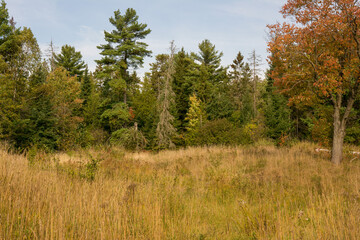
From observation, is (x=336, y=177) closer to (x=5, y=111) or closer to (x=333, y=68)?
(x=333, y=68)

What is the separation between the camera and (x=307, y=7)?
9656 millimetres

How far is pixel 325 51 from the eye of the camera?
9.50m

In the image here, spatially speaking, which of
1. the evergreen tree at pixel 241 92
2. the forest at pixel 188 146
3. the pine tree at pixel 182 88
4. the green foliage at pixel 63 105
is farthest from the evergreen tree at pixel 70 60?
the evergreen tree at pixel 241 92

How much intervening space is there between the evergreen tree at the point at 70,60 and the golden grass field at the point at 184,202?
3455 cm

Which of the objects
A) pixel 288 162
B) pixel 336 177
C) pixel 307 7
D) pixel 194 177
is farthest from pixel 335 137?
pixel 194 177

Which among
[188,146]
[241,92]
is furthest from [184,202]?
[241,92]

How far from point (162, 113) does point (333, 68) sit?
14825mm

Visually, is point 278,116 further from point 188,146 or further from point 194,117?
point 188,146

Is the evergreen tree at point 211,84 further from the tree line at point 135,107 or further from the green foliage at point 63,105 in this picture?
the green foliage at point 63,105

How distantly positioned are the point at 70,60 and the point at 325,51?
39584mm

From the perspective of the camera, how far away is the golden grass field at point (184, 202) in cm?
289

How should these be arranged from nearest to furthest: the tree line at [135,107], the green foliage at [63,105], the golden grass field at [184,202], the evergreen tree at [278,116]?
the golden grass field at [184,202] < the tree line at [135,107] < the green foliage at [63,105] < the evergreen tree at [278,116]

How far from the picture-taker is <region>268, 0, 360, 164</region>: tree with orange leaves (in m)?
8.61

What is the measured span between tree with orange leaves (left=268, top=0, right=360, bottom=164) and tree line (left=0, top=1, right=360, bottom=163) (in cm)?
42
